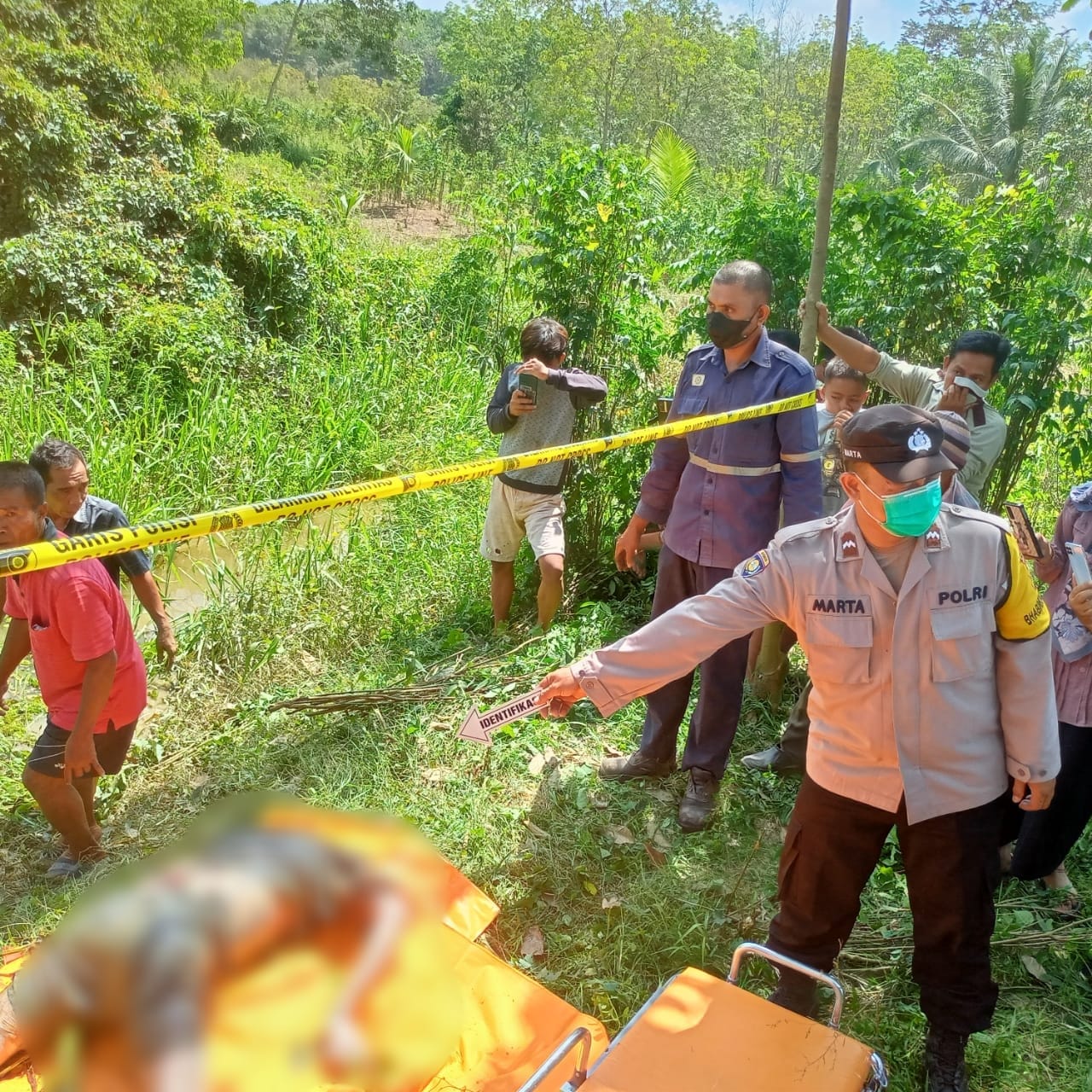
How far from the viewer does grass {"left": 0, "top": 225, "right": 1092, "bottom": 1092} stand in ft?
8.86

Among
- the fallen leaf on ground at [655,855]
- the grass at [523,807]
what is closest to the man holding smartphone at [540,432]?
the grass at [523,807]

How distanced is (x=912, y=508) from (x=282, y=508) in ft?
5.09

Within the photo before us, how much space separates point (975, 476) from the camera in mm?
3566

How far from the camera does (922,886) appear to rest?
2.23 meters

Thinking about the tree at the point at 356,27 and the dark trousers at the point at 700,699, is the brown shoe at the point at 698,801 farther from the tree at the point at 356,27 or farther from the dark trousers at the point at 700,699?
the tree at the point at 356,27

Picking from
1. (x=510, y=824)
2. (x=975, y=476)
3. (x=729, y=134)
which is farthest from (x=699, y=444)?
(x=729, y=134)

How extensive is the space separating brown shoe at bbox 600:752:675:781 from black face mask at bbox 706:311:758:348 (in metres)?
1.55

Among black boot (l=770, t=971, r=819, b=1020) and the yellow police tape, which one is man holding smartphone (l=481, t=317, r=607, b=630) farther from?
black boot (l=770, t=971, r=819, b=1020)

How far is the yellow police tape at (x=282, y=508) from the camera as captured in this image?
6.81 feet

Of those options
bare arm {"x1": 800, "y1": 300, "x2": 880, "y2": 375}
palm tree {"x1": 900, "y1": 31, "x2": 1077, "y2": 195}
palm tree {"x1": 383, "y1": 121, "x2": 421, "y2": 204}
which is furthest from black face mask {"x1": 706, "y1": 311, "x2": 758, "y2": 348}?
palm tree {"x1": 900, "y1": 31, "x2": 1077, "y2": 195}

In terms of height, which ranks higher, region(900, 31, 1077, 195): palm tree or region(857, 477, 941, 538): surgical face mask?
region(900, 31, 1077, 195): palm tree

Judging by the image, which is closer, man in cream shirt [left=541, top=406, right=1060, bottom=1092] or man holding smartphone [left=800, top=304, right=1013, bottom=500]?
man in cream shirt [left=541, top=406, right=1060, bottom=1092]

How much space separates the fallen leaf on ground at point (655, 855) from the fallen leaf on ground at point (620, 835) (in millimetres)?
54

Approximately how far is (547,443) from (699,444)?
48.0 inches
